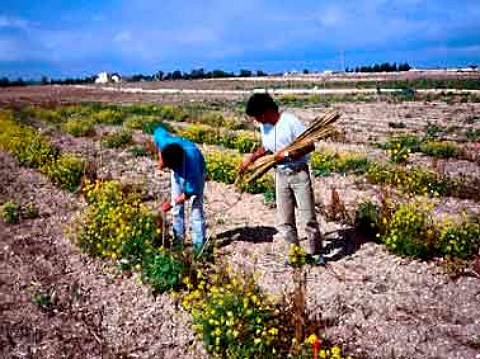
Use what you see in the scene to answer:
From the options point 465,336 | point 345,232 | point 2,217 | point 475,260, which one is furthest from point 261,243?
point 2,217

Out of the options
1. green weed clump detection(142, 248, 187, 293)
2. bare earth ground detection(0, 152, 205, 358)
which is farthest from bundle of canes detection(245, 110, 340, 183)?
bare earth ground detection(0, 152, 205, 358)

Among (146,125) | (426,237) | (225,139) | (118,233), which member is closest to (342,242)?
(426,237)

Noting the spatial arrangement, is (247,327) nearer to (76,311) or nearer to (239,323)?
(239,323)

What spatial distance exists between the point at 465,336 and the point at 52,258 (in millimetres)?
4404

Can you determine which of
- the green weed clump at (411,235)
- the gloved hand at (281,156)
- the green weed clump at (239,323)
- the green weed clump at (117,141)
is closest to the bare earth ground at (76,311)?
the green weed clump at (239,323)

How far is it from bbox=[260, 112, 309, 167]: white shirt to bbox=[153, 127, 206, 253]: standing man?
2.42 feet

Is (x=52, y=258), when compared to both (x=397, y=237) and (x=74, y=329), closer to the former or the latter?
(x=74, y=329)

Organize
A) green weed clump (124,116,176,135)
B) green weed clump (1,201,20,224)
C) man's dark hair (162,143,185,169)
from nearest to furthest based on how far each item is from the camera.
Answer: man's dark hair (162,143,185,169) → green weed clump (1,201,20,224) → green weed clump (124,116,176,135)

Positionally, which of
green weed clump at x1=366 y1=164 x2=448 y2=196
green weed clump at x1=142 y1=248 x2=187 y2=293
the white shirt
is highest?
the white shirt

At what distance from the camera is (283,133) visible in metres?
5.49

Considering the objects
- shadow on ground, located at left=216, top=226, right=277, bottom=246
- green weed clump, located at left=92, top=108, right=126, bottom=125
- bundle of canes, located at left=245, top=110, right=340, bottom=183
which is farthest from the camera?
green weed clump, located at left=92, top=108, right=126, bottom=125

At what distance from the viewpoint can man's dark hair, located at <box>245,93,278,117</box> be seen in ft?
17.3

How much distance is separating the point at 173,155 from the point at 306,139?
1.25 m

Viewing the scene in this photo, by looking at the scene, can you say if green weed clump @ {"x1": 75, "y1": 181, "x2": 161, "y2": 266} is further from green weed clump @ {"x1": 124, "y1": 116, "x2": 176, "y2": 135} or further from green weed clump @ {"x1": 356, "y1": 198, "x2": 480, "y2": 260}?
green weed clump @ {"x1": 124, "y1": 116, "x2": 176, "y2": 135}
